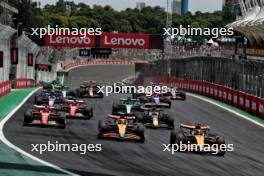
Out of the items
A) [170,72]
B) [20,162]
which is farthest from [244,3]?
[20,162]

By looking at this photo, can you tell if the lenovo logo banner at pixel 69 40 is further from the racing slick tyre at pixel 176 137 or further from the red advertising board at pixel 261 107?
the racing slick tyre at pixel 176 137

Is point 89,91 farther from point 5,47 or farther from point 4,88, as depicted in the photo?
point 5,47

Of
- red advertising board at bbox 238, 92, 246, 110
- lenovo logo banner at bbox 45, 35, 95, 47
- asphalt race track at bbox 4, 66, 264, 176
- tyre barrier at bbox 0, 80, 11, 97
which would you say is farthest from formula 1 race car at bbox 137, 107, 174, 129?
lenovo logo banner at bbox 45, 35, 95, 47

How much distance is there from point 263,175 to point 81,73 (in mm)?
84218

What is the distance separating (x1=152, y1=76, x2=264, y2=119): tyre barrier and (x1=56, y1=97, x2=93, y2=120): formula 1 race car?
804 cm

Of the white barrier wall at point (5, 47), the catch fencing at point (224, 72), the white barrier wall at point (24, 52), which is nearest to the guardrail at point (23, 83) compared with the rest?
the white barrier wall at point (24, 52)

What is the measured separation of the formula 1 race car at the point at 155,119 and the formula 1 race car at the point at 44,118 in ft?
8.78

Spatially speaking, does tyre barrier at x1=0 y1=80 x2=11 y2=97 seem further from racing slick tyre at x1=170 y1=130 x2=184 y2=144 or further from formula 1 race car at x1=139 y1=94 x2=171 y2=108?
racing slick tyre at x1=170 y1=130 x2=184 y2=144

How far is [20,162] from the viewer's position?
13.9 meters

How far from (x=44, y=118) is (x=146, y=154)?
512 cm

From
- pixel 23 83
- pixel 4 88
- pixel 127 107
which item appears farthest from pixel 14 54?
pixel 127 107

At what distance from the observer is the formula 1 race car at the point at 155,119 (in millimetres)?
22156

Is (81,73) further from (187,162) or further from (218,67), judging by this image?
(187,162)

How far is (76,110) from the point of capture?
23938 millimetres
